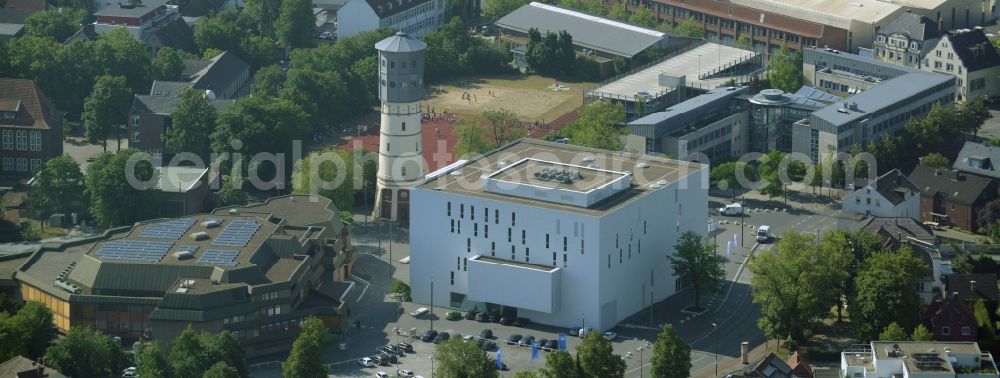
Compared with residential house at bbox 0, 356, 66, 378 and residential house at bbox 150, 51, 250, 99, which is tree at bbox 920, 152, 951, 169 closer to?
residential house at bbox 150, 51, 250, 99

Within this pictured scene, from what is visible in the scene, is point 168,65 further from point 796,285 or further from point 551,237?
point 796,285

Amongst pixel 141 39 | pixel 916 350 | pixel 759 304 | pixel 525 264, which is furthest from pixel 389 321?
pixel 141 39

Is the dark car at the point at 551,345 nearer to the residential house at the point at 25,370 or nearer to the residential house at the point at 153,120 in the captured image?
the residential house at the point at 25,370

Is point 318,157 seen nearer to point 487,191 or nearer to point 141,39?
point 487,191

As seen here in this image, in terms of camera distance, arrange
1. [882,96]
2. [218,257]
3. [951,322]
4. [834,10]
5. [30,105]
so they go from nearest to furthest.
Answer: [951,322] < [218,257] < [30,105] < [882,96] < [834,10]

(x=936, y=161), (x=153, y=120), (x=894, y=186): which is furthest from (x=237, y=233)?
(x=936, y=161)

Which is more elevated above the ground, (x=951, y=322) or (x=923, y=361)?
(x=923, y=361)
